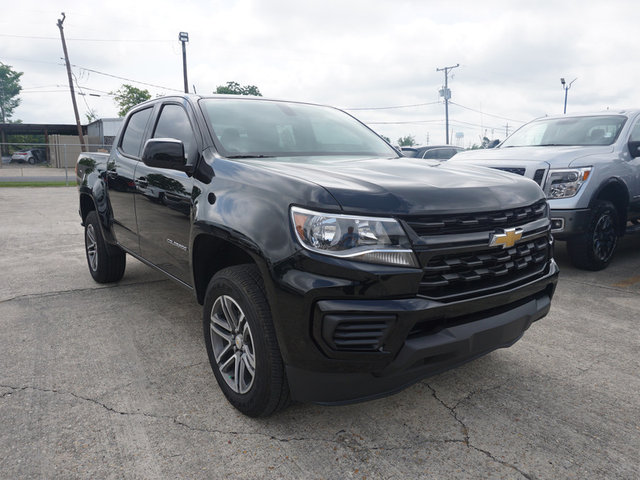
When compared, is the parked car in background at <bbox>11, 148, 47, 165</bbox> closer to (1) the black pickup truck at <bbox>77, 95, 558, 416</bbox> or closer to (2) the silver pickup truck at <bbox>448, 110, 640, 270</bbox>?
(2) the silver pickup truck at <bbox>448, 110, 640, 270</bbox>

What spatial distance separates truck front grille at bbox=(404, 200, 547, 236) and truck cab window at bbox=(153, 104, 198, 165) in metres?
1.54

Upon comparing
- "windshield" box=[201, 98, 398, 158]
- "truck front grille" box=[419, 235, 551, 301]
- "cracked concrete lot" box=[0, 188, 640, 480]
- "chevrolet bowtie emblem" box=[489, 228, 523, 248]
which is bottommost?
"cracked concrete lot" box=[0, 188, 640, 480]

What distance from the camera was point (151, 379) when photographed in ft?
9.82

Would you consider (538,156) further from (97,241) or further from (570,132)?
(97,241)

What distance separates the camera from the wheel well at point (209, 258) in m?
2.71

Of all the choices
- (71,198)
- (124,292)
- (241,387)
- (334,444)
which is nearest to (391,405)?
(334,444)

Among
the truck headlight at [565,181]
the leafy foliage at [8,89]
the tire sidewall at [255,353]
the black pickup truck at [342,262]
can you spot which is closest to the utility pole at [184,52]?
the truck headlight at [565,181]

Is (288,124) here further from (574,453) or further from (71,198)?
(71,198)

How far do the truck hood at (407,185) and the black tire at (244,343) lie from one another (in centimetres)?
58

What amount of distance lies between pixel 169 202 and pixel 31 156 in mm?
47265

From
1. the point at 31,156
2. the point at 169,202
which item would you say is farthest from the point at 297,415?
the point at 31,156

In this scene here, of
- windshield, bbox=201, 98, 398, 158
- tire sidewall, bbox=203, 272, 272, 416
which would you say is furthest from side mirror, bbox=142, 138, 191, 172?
tire sidewall, bbox=203, 272, 272, 416

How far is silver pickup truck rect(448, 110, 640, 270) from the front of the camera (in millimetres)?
5199

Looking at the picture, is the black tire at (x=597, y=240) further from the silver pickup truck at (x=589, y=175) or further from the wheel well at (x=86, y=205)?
the wheel well at (x=86, y=205)
